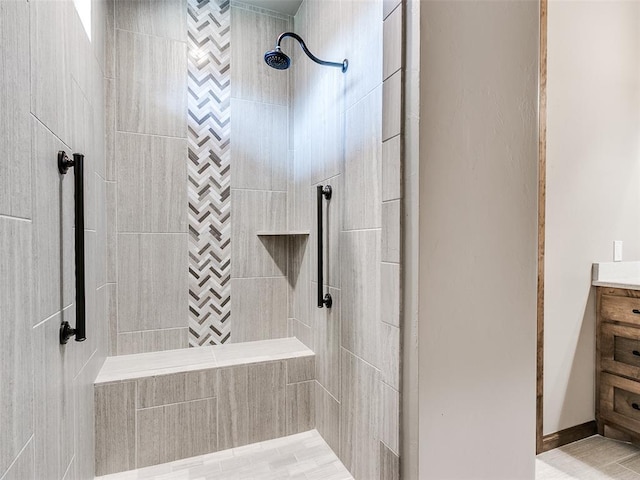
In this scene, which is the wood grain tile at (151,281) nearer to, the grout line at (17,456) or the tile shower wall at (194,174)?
the tile shower wall at (194,174)

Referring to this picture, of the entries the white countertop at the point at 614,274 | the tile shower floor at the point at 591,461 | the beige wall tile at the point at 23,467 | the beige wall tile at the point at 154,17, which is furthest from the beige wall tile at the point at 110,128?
the white countertop at the point at 614,274

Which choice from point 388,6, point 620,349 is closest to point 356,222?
point 388,6

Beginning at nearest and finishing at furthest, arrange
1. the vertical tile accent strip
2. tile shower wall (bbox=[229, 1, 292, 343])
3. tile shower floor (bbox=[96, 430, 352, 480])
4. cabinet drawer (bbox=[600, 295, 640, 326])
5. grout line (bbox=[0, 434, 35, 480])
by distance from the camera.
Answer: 1. grout line (bbox=[0, 434, 35, 480])
2. tile shower floor (bbox=[96, 430, 352, 480])
3. cabinet drawer (bbox=[600, 295, 640, 326])
4. the vertical tile accent strip
5. tile shower wall (bbox=[229, 1, 292, 343])

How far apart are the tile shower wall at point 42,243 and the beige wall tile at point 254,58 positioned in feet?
3.03

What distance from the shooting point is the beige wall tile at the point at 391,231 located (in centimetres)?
123

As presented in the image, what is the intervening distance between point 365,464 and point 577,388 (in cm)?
151

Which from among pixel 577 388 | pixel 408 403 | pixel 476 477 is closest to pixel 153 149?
pixel 408 403

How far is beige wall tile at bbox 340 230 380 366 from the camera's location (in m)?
1.42

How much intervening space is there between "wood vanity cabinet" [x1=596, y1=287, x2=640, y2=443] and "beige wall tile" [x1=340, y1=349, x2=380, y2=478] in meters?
1.62

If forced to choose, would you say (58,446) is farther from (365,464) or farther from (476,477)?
(476,477)

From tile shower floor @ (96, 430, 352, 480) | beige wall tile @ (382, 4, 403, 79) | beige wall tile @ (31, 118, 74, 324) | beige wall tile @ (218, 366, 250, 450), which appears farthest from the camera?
beige wall tile @ (218, 366, 250, 450)

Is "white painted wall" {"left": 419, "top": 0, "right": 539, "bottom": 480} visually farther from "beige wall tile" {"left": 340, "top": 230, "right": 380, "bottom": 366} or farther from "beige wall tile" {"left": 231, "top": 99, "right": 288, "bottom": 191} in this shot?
"beige wall tile" {"left": 231, "top": 99, "right": 288, "bottom": 191}

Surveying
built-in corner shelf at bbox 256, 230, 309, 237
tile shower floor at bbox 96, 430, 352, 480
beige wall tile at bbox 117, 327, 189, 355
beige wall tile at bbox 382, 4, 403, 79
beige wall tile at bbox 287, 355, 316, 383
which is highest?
beige wall tile at bbox 382, 4, 403, 79

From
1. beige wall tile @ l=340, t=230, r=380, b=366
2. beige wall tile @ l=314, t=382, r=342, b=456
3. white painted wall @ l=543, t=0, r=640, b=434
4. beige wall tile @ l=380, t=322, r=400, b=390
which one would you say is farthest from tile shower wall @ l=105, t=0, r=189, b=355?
white painted wall @ l=543, t=0, r=640, b=434
